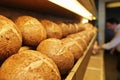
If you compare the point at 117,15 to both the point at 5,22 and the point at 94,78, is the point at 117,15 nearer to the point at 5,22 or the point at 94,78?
the point at 94,78

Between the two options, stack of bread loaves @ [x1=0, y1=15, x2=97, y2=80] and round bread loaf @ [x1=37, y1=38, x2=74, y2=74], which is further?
round bread loaf @ [x1=37, y1=38, x2=74, y2=74]

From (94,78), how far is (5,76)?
1342 millimetres

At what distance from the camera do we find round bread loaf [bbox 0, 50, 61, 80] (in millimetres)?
496

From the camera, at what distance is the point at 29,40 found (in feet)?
2.83

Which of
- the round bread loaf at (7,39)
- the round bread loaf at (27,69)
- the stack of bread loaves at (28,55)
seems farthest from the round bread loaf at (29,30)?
Result: the round bread loaf at (27,69)

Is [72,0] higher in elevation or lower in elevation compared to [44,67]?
higher

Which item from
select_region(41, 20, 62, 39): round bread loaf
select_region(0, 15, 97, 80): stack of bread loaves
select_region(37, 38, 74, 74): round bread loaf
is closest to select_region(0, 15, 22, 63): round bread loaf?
select_region(0, 15, 97, 80): stack of bread loaves

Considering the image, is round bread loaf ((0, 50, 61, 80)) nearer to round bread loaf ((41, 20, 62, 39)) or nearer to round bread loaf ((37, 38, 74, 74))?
round bread loaf ((37, 38, 74, 74))

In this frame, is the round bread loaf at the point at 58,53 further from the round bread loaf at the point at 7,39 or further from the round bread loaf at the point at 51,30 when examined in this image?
the round bread loaf at the point at 51,30

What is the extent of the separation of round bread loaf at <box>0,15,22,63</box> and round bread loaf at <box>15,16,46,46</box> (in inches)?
6.6

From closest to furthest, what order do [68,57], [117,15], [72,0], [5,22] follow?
1. [5,22]
2. [68,57]
3. [72,0]
4. [117,15]

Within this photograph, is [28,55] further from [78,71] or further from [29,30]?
[78,71]

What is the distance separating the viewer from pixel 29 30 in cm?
85

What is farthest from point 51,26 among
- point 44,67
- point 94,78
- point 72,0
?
point 94,78
